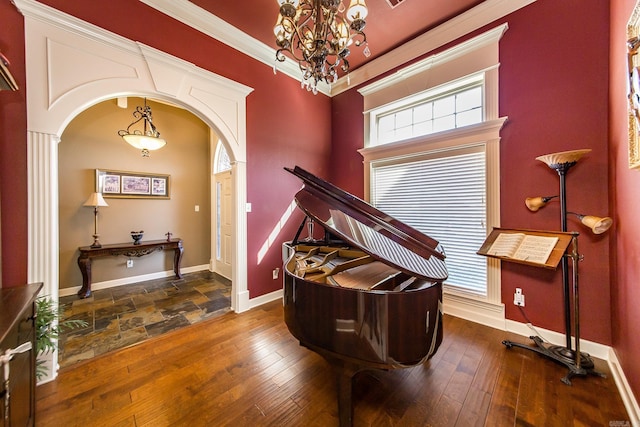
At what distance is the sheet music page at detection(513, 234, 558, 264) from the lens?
181cm

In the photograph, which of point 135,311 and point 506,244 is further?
point 135,311

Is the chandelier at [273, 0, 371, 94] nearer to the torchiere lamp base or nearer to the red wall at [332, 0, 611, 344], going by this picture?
the red wall at [332, 0, 611, 344]

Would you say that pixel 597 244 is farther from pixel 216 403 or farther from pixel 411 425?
pixel 216 403

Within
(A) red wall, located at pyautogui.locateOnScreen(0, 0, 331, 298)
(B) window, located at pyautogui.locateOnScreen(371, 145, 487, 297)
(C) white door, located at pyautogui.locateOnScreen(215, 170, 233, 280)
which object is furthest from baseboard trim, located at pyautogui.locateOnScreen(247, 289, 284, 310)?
(B) window, located at pyautogui.locateOnScreen(371, 145, 487, 297)

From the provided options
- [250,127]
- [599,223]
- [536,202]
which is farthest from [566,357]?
[250,127]

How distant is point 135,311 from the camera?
9.30ft

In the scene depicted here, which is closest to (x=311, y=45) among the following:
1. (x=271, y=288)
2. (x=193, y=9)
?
(x=193, y=9)

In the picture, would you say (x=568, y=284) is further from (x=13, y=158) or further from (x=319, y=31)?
(x=13, y=158)

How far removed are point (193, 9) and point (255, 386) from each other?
3.64 m

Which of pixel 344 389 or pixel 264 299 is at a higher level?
pixel 344 389

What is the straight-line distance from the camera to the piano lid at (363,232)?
1195 millimetres

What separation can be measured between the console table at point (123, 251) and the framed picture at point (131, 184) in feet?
2.79

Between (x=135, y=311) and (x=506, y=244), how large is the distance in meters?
4.21

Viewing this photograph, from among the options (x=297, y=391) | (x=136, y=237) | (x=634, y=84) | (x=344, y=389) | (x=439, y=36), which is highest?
(x=439, y=36)
